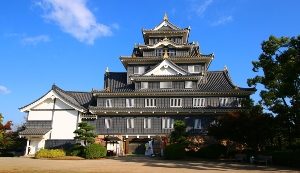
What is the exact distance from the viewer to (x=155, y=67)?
44375mm

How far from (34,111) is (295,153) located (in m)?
29.7

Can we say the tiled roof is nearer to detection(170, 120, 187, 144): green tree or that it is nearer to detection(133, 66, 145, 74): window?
detection(133, 66, 145, 74): window

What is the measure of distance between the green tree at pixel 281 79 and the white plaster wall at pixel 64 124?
71.6 ft

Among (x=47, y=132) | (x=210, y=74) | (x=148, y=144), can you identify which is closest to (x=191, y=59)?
(x=210, y=74)

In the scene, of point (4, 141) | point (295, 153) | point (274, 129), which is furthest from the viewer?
point (4, 141)

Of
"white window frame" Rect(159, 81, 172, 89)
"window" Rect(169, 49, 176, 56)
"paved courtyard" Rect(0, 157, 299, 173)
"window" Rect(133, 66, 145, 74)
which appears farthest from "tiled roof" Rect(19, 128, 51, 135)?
"window" Rect(169, 49, 176, 56)

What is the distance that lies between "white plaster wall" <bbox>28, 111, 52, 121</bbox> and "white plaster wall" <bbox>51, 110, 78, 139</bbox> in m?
0.73

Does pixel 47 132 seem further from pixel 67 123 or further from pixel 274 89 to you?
pixel 274 89

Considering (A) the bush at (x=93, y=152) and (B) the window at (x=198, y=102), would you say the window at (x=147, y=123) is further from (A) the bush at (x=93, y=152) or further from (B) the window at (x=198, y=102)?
(A) the bush at (x=93, y=152)

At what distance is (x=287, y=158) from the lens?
1035 inches

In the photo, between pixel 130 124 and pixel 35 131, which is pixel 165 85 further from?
pixel 35 131

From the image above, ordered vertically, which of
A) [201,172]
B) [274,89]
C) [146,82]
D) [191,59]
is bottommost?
[201,172]

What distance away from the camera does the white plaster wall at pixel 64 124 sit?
41.6 metres

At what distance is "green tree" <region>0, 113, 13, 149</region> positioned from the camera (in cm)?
3980
